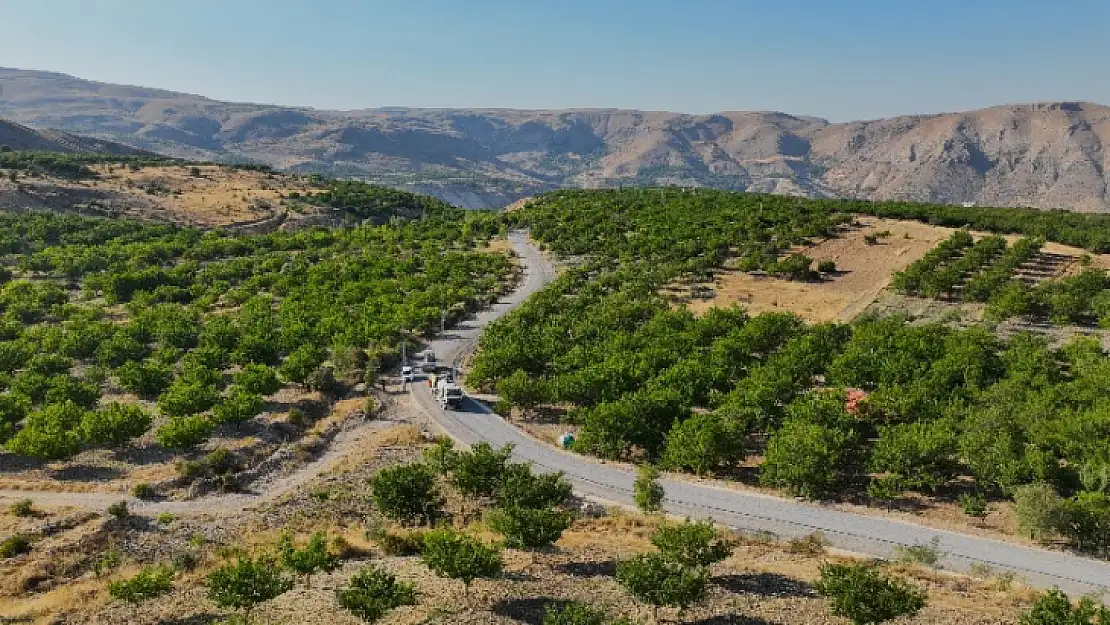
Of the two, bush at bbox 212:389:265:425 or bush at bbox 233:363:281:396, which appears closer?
bush at bbox 212:389:265:425

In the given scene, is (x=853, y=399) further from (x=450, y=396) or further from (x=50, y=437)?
(x=50, y=437)

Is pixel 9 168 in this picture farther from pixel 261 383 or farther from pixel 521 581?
pixel 521 581

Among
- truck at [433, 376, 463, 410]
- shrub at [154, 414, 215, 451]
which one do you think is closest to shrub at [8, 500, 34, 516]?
shrub at [154, 414, 215, 451]

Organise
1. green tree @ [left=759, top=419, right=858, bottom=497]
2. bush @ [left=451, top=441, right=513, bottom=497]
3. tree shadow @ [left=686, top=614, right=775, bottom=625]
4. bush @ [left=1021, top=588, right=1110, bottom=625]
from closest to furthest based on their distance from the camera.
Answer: bush @ [left=1021, top=588, right=1110, bottom=625]
tree shadow @ [left=686, top=614, right=775, bottom=625]
bush @ [left=451, top=441, right=513, bottom=497]
green tree @ [left=759, top=419, right=858, bottom=497]

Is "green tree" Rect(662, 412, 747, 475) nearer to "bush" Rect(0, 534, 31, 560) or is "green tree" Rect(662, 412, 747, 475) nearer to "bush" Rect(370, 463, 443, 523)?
"bush" Rect(370, 463, 443, 523)

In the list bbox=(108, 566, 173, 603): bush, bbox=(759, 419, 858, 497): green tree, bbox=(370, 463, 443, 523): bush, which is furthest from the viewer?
bbox=(759, 419, 858, 497): green tree

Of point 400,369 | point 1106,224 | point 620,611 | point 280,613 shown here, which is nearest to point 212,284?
point 400,369
